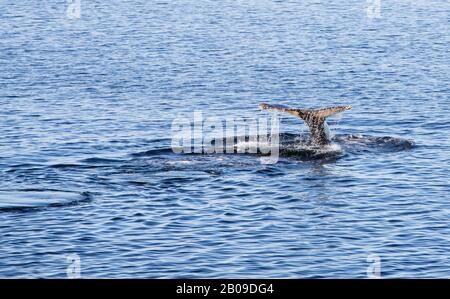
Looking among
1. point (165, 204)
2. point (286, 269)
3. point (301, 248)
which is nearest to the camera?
point (286, 269)

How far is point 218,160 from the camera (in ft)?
127

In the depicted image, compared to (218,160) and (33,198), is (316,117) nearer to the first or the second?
(218,160)

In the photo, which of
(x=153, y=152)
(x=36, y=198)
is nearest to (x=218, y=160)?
(x=153, y=152)

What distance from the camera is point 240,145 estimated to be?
41.6 metres

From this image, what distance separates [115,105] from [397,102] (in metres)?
16.7
